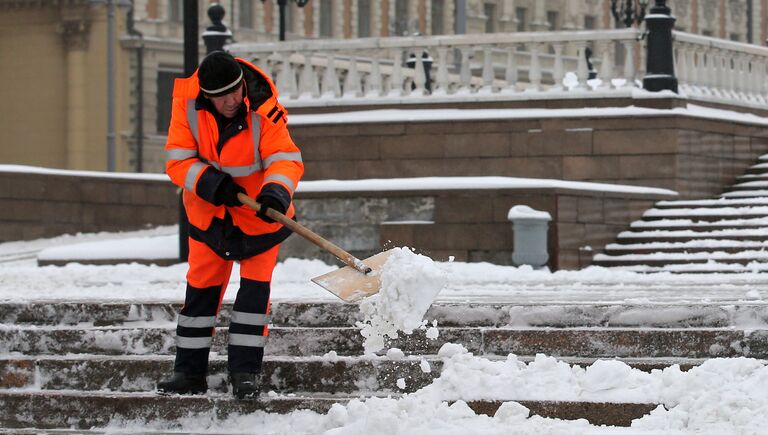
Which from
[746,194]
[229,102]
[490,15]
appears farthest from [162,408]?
[490,15]

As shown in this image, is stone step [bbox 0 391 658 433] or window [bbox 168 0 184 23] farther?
window [bbox 168 0 184 23]

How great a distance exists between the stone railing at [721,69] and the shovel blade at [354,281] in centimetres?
1211

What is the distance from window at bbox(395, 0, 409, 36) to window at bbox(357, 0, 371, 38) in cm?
87

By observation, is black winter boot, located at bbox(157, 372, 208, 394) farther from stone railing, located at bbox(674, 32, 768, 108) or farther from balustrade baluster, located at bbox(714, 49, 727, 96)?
balustrade baluster, located at bbox(714, 49, 727, 96)

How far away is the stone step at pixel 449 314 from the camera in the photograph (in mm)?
9500

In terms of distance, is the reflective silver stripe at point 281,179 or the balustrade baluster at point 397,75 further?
the balustrade baluster at point 397,75

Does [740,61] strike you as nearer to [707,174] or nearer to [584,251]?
[707,174]

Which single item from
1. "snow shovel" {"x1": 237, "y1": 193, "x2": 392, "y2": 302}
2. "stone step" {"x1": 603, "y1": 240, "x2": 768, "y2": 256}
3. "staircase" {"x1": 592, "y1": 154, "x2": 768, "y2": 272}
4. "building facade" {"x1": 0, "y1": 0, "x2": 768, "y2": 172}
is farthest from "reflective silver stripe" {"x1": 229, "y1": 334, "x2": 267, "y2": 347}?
"building facade" {"x1": 0, "y1": 0, "x2": 768, "y2": 172}

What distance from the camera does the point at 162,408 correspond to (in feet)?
28.9

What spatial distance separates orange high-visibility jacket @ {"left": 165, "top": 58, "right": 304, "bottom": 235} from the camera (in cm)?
860

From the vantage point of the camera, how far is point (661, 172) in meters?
19.7

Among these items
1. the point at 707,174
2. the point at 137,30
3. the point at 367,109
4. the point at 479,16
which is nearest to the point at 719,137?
the point at 707,174

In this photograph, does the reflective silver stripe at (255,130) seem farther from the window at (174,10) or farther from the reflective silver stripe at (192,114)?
the window at (174,10)

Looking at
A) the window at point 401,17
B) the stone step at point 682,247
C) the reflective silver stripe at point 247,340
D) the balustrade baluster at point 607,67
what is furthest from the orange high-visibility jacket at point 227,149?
the window at point 401,17
